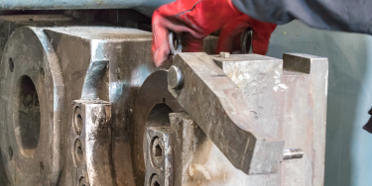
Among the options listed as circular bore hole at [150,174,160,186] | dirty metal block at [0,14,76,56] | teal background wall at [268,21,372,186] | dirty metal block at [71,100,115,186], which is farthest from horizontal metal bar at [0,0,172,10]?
circular bore hole at [150,174,160,186]

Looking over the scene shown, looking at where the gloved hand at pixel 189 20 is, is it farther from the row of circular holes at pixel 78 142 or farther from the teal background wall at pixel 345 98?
the teal background wall at pixel 345 98

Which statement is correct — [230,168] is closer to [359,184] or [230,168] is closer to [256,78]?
[256,78]

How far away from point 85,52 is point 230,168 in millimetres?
526

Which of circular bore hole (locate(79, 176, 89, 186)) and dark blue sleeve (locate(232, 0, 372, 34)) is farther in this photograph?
circular bore hole (locate(79, 176, 89, 186))

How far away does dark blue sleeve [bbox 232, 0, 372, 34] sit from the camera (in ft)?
3.93

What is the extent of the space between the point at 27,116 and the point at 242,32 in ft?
2.73

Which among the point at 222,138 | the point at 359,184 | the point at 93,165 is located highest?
the point at 222,138

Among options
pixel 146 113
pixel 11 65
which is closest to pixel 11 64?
pixel 11 65

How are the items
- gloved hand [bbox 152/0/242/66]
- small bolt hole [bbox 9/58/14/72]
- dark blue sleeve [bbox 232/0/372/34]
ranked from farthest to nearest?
small bolt hole [bbox 9/58/14/72]
gloved hand [bbox 152/0/242/66]
dark blue sleeve [bbox 232/0/372/34]

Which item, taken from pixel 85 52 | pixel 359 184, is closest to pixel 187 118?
pixel 85 52

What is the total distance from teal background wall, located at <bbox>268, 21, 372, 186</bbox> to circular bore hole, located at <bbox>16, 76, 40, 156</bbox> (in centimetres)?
86

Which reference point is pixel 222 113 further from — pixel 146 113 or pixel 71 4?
pixel 71 4

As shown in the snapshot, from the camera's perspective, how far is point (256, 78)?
3.90 feet

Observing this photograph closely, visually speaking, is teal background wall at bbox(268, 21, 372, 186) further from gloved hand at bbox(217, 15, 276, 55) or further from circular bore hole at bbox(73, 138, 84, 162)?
circular bore hole at bbox(73, 138, 84, 162)
